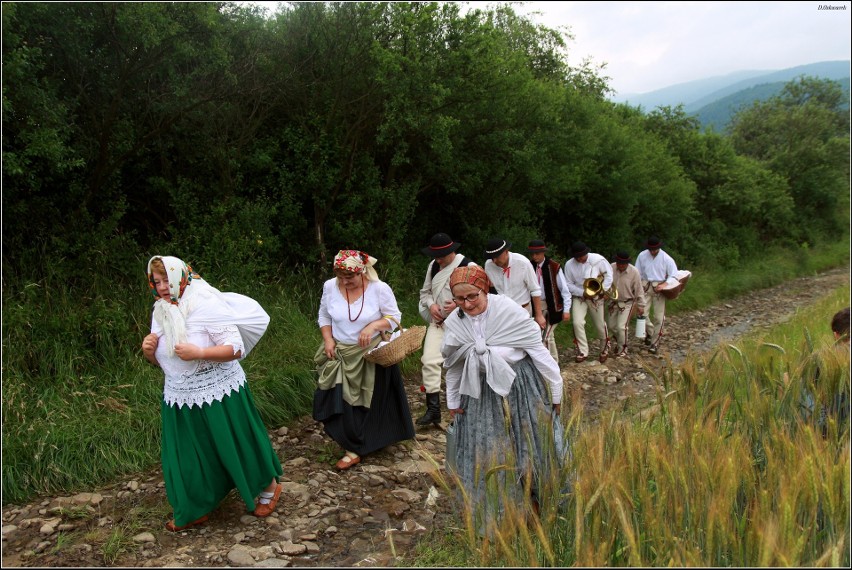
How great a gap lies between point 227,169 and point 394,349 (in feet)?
15.2

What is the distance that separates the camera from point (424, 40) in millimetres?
9000

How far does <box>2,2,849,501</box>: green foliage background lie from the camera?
5770mm

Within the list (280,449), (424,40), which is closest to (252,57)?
(424,40)

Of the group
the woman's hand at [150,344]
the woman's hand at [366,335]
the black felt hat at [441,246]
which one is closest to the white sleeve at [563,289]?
the black felt hat at [441,246]

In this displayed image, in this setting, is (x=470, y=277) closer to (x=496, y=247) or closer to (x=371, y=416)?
(x=371, y=416)

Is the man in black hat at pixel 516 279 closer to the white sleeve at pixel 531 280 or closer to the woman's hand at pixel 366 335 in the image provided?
the white sleeve at pixel 531 280

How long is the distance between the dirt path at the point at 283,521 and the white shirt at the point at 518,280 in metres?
1.89

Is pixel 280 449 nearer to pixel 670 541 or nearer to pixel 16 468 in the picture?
pixel 16 468

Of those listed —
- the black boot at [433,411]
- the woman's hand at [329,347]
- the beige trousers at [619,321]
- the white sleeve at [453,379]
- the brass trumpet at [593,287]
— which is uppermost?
the woman's hand at [329,347]

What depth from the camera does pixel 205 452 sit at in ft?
13.8

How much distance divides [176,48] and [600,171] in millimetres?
10873

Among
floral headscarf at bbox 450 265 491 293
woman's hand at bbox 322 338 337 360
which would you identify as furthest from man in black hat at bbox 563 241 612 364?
floral headscarf at bbox 450 265 491 293

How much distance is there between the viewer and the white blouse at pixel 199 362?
4.09 metres

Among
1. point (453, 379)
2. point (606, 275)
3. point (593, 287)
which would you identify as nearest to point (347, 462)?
point (453, 379)
